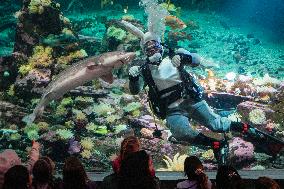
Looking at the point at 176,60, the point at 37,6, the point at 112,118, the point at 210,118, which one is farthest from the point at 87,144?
the point at 37,6

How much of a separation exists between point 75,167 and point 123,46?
10456mm

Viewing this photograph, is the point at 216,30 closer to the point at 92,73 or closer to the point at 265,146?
the point at 265,146

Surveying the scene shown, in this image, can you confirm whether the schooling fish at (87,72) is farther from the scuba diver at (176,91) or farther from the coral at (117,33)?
the coral at (117,33)

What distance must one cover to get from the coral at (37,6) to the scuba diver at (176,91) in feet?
20.2

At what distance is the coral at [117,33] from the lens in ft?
44.0

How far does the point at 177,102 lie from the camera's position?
693cm

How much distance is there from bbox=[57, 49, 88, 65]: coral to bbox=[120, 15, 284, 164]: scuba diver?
518 centimetres

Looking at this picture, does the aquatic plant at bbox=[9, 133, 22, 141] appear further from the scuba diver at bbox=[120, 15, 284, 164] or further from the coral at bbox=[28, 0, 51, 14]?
the coral at bbox=[28, 0, 51, 14]

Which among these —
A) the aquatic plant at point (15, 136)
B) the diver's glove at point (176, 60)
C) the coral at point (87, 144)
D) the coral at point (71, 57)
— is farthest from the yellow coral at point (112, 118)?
the diver's glove at point (176, 60)

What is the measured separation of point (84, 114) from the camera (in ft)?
31.1

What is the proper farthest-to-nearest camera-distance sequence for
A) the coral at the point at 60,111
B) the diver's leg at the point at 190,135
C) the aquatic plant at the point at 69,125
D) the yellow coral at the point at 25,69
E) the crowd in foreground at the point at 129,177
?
1. the yellow coral at the point at 25,69
2. the coral at the point at 60,111
3. the aquatic plant at the point at 69,125
4. the diver's leg at the point at 190,135
5. the crowd in foreground at the point at 129,177

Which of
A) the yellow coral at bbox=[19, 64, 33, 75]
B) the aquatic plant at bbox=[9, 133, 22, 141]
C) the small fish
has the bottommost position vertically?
the aquatic plant at bbox=[9, 133, 22, 141]

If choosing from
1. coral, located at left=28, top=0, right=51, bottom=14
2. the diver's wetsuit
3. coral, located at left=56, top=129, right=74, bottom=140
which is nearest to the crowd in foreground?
the diver's wetsuit

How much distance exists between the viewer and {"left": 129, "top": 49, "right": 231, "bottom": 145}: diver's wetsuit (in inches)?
266
